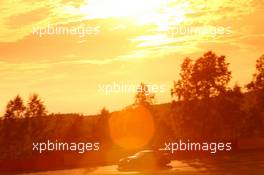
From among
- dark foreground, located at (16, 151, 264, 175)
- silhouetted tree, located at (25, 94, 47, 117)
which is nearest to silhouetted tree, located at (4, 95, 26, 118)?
silhouetted tree, located at (25, 94, 47, 117)

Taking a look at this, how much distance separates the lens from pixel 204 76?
52344mm

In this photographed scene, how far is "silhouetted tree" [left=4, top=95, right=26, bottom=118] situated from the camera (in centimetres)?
5460

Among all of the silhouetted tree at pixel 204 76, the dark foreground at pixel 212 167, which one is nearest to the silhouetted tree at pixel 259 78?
the silhouetted tree at pixel 204 76

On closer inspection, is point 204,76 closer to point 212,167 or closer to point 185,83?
point 185,83

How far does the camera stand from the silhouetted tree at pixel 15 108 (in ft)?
179

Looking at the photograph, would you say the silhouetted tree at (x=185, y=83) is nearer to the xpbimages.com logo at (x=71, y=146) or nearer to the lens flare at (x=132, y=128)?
the lens flare at (x=132, y=128)

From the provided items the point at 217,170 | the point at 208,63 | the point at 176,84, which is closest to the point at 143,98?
the point at 176,84

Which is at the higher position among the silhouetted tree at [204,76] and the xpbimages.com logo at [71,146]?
the silhouetted tree at [204,76]

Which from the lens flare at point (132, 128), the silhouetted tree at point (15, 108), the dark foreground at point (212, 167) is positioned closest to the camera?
the dark foreground at point (212, 167)

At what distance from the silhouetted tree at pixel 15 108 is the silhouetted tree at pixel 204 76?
1575cm

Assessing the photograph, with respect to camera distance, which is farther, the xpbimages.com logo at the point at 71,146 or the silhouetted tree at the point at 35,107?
the silhouetted tree at the point at 35,107

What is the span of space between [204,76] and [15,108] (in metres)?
19.1

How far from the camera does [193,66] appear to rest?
52.7m

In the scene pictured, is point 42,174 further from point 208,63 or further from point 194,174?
point 208,63
